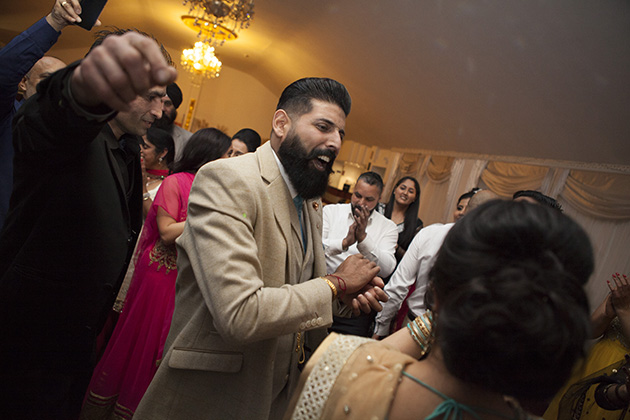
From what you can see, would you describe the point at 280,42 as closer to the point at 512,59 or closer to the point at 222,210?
the point at 512,59

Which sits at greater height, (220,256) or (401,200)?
(401,200)

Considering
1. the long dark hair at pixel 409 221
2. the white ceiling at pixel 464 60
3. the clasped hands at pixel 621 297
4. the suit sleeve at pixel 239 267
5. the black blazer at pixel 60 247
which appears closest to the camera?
the suit sleeve at pixel 239 267

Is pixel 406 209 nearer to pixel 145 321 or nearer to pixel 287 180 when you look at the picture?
pixel 145 321

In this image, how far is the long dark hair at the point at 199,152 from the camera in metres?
2.52

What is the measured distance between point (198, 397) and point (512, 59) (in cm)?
525

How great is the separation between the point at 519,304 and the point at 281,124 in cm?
106

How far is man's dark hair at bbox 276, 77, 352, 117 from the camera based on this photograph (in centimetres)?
141

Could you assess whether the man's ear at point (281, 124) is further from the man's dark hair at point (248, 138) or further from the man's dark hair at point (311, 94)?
the man's dark hair at point (248, 138)

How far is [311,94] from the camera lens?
1.42 metres

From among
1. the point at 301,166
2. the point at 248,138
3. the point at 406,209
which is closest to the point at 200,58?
the point at 248,138

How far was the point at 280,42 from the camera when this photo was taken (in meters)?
8.47

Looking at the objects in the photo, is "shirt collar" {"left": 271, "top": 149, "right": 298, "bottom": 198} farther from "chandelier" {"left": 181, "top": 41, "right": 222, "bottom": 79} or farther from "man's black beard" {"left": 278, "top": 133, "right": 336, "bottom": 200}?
"chandelier" {"left": 181, "top": 41, "right": 222, "bottom": 79}

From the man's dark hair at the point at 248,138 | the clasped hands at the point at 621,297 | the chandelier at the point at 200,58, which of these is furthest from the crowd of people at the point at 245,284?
the chandelier at the point at 200,58

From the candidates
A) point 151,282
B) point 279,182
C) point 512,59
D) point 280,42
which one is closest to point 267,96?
point 280,42
